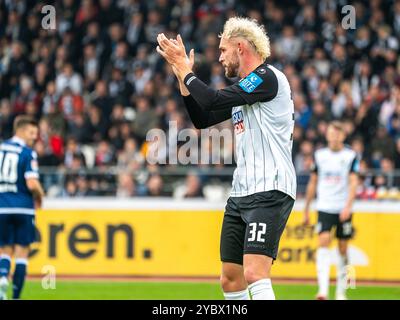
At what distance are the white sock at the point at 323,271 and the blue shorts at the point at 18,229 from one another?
356cm

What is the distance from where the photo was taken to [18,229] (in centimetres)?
1095

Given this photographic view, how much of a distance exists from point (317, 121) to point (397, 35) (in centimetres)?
315

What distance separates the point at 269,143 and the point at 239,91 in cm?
47

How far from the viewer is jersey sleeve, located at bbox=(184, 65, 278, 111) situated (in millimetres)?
6418

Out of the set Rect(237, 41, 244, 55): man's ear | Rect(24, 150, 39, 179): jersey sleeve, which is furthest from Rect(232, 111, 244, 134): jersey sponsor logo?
Rect(24, 150, 39, 179): jersey sleeve

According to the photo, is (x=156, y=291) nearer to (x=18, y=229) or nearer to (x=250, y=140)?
(x=18, y=229)

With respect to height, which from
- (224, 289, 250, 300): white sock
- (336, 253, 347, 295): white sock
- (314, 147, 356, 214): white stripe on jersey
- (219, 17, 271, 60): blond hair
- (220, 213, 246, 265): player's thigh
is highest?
(219, 17, 271, 60): blond hair

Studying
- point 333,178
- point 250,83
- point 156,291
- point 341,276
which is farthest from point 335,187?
point 250,83

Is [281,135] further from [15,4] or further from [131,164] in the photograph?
[15,4]

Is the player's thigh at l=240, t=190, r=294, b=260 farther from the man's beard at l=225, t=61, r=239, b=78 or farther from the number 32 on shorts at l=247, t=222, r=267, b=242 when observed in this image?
the man's beard at l=225, t=61, r=239, b=78

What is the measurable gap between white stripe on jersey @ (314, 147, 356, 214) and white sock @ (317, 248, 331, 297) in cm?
61

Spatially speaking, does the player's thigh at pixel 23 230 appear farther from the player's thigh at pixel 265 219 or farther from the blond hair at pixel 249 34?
the blond hair at pixel 249 34

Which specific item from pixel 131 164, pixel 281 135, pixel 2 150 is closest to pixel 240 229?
pixel 281 135

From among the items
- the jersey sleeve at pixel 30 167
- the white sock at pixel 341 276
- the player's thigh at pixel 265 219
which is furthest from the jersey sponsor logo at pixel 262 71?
the white sock at pixel 341 276
